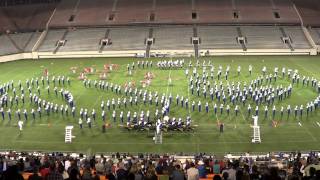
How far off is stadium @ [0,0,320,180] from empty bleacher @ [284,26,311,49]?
0.22 m

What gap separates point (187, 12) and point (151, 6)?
3.99 m

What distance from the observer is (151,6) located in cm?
5000

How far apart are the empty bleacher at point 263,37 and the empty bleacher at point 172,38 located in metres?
5.16

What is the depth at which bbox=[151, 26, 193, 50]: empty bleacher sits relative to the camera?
43.1 metres

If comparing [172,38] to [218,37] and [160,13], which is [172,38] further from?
[160,13]

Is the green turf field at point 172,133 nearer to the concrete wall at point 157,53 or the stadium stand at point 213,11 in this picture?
the concrete wall at point 157,53

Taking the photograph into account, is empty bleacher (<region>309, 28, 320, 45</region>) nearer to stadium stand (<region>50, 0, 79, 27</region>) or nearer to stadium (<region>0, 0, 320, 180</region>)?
stadium (<region>0, 0, 320, 180</region>)

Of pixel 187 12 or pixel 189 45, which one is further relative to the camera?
pixel 187 12

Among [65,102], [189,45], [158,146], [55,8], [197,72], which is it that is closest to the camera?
[158,146]

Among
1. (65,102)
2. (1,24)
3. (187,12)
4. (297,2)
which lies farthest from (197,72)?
(1,24)

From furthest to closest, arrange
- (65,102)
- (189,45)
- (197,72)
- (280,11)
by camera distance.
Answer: (280,11) < (189,45) < (197,72) < (65,102)

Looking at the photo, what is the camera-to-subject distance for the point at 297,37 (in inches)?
1734

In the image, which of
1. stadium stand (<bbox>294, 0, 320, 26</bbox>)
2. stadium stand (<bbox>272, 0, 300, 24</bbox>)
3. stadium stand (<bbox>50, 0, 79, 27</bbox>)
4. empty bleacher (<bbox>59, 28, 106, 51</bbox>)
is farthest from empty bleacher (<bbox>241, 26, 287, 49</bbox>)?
stadium stand (<bbox>50, 0, 79, 27</bbox>)

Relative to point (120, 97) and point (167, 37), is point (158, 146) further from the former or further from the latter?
point (167, 37)
